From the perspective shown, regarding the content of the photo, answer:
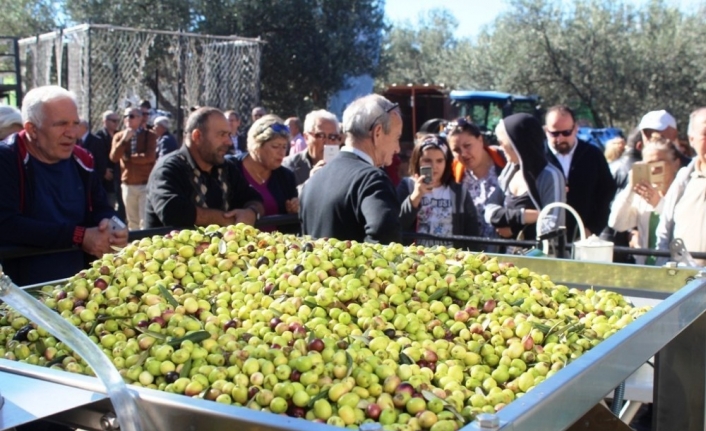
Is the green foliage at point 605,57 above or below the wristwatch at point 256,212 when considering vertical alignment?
above

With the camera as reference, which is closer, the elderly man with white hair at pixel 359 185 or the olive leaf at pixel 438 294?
the olive leaf at pixel 438 294

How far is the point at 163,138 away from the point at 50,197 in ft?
22.4

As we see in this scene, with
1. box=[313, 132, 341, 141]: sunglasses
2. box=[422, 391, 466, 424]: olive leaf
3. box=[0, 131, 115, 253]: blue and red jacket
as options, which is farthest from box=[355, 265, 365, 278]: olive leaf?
box=[313, 132, 341, 141]: sunglasses

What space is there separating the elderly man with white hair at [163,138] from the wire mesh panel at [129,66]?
0.59 meters

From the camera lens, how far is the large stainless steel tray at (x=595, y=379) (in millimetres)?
1384

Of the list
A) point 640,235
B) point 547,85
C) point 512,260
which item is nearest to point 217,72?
point 640,235

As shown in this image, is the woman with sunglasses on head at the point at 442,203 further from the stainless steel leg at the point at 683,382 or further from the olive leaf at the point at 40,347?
the olive leaf at the point at 40,347

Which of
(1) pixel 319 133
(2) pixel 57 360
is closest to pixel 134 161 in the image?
(1) pixel 319 133

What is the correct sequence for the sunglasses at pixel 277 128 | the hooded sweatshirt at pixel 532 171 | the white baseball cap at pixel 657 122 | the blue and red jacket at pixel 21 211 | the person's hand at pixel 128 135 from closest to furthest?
the blue and red jacket at pixel 21 211, the hooded sweatshirt at pixel 532 171, the sunglasses at pixel 277 128, the white baseball cap at pixel 657 122, the person's hand at pixel 128 135

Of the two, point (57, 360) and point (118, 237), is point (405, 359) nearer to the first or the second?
point (57, 360)

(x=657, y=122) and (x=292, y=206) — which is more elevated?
→ (x=657, y=122)

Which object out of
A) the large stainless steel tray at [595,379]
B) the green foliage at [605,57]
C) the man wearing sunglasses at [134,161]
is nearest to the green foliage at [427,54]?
the green foliage at [605,57]

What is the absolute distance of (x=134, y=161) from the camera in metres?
9.66

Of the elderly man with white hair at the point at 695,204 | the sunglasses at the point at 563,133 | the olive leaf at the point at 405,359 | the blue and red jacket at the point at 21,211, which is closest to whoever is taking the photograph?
the olive leaf at the point at 405,359
